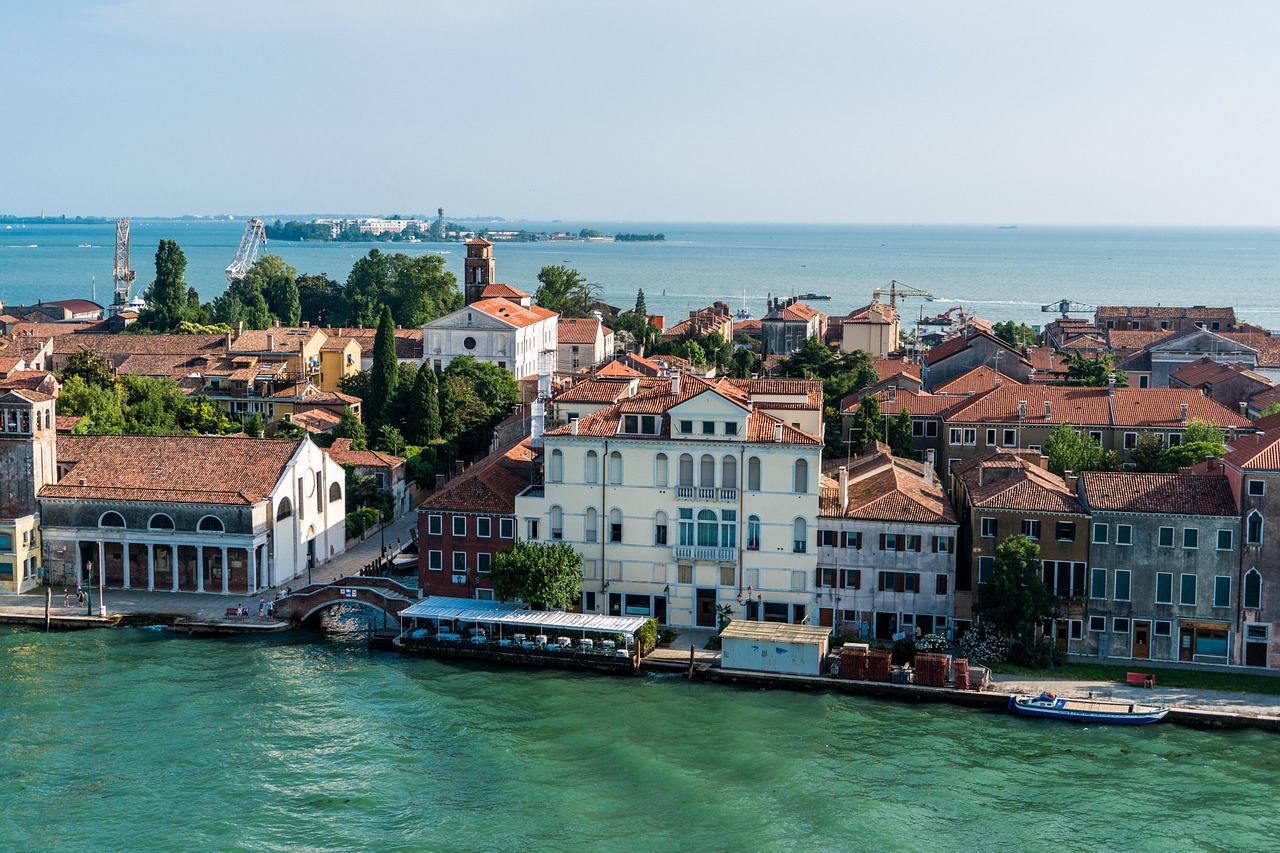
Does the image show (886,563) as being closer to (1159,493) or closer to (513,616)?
(1159,493)

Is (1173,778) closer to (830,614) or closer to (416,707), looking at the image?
(830,614)

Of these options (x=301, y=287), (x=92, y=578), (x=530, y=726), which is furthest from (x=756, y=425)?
(x=301, y=287)

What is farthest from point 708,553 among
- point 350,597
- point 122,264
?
point 122,264

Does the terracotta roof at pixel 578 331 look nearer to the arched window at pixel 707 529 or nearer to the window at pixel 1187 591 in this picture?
the arched window at pixel 707 529

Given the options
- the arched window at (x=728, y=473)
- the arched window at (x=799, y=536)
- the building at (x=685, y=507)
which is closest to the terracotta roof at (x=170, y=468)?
the building at (x=685, y=507)

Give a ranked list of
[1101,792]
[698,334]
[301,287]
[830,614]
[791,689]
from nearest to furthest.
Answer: [1101,792]
[791,689]
[830,614]
[698,334]
[301,287]
